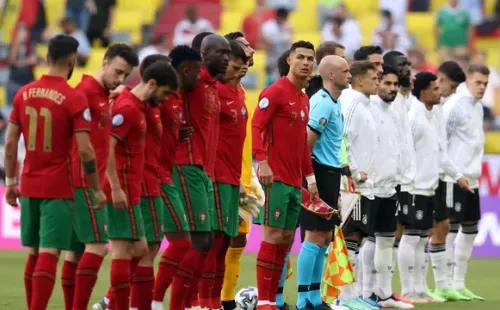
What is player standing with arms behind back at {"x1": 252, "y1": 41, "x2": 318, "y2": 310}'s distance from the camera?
37.3 feet

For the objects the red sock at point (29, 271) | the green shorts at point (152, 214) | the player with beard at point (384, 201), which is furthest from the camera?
the player with beard at point (384, 201)

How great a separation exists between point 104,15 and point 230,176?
17.0 m

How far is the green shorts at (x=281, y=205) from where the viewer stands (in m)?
11.4

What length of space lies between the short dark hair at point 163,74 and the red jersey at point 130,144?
21cm

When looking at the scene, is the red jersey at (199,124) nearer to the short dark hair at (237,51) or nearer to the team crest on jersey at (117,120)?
the short dark hair at (237,51)

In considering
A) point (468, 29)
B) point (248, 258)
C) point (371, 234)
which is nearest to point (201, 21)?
point (468, 29)

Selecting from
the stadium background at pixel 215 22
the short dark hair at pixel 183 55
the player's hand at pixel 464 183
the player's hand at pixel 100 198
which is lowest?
the player's hand at pixel 100 198

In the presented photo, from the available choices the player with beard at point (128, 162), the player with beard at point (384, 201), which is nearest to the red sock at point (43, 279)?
the player with beard at point (128, 162)

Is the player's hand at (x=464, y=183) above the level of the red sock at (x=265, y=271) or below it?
above

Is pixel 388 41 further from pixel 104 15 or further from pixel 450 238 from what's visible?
pixel 450 238

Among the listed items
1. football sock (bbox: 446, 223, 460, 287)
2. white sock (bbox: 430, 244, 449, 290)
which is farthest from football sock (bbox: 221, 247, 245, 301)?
football sock (bbox: 446, 223, 460, 287)

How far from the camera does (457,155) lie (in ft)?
49.4

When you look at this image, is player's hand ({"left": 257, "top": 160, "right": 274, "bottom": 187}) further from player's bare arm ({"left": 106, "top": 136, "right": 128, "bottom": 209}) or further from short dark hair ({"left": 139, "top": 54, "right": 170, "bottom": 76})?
player's bare arm ({"left": 106, "top": 136, "right": 128, "bottom": 209})

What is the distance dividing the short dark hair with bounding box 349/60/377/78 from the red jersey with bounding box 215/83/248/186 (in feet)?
6.76
